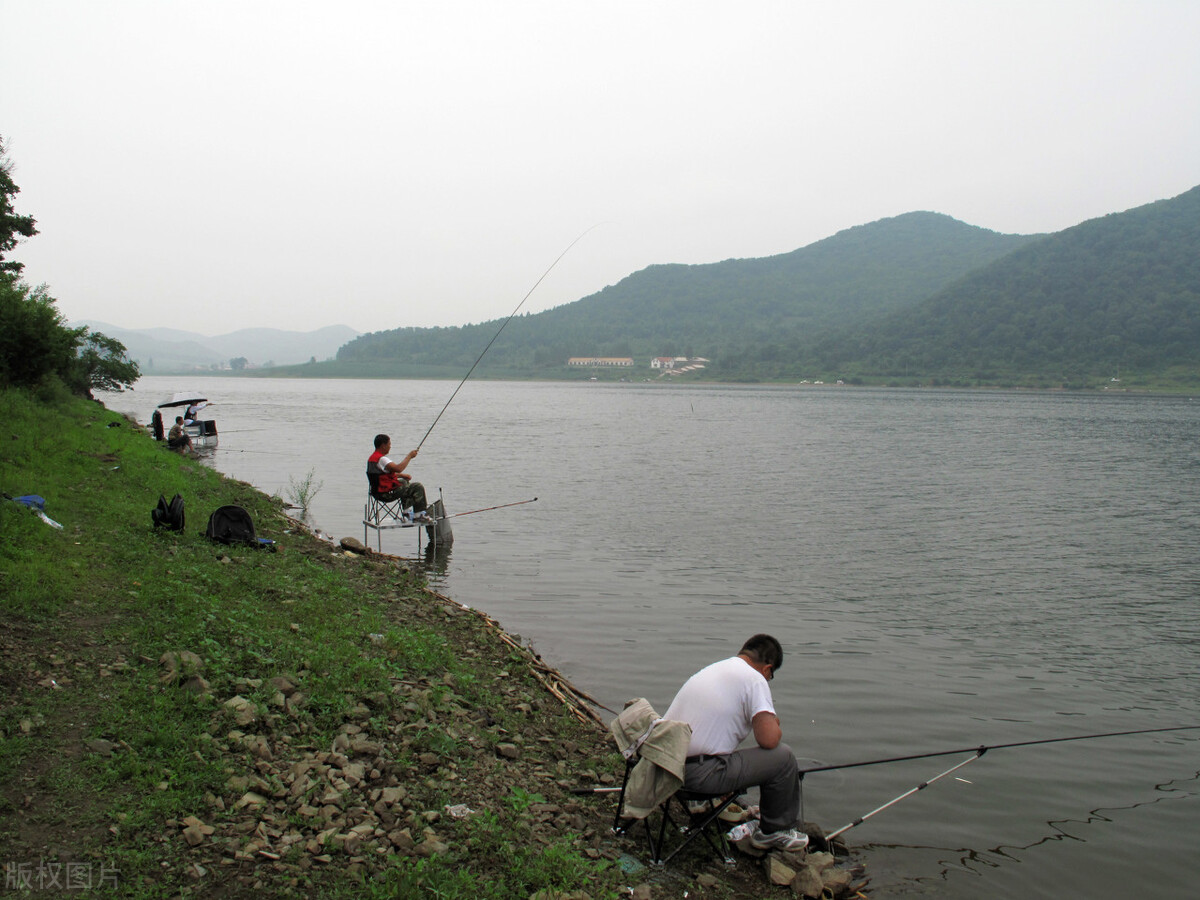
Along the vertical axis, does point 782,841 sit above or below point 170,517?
below

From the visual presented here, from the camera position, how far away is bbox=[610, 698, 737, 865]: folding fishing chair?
5.06m

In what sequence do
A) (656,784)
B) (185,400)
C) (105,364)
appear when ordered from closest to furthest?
1. (656,784)
2. (185,400)
3. (105,364)

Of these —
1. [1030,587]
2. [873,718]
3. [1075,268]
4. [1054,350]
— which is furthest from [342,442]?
[1075,268]

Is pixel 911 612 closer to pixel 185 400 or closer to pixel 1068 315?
pixel 185 400

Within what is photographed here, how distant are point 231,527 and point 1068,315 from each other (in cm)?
14683

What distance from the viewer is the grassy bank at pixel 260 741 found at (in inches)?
166

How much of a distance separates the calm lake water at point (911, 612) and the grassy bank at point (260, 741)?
219 cm

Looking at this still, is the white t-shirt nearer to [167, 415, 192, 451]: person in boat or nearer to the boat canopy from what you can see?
[167, 415, 192, 451]: person in boat

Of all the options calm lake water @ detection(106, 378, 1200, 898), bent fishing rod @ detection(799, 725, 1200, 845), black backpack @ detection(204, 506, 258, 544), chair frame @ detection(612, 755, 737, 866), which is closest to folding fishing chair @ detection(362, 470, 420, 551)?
calm lake water @ detection(106, 378, 1200, 898)

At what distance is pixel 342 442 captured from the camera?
38938mm

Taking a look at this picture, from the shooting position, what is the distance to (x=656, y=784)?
16.7 feet

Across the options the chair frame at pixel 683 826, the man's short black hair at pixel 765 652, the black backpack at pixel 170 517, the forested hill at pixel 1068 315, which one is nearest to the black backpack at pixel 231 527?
the black backpack at pixel 170 517

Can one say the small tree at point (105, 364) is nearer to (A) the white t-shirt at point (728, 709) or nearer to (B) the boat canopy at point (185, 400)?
(B) the boat canopy at point (185, 400)

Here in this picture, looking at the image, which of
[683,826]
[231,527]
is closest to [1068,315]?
[231,527]
